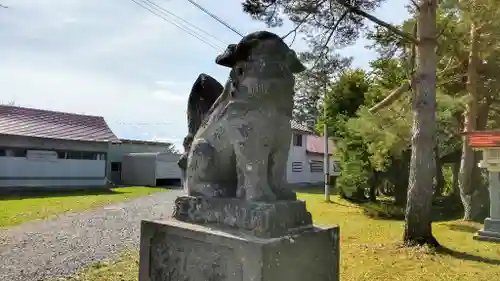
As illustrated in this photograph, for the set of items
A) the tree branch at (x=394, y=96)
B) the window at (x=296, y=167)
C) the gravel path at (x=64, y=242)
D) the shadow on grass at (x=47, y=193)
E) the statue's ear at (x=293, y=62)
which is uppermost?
the tree branch at (x=394, y=96)

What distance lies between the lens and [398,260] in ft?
21.2

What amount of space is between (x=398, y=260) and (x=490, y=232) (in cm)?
326

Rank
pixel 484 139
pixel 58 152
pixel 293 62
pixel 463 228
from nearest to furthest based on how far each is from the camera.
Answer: pixel 293 62
pixel 484 139
pixel 463 228
pixel 58 152

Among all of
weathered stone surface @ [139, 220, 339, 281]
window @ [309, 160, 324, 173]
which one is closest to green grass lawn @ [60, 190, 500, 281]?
weathered stone surface @ [139, 220, 339, 281]

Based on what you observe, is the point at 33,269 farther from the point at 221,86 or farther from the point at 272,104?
the point at 272,104

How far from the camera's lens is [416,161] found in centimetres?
726

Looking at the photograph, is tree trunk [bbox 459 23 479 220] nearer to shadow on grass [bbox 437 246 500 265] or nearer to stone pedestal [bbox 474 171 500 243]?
stone pedestal [bbox 474 171 500 243]

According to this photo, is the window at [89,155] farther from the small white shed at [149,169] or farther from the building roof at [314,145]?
the building roof at [314,145]

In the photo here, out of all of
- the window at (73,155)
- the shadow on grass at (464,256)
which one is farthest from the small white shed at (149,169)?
the shadow on grass at (464,256)

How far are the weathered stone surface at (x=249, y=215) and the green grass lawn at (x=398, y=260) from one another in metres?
2.79

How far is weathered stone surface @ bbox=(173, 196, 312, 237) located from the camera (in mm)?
2447

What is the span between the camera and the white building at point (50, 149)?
18.2 m

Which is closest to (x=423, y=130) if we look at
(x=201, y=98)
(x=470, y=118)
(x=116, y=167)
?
(x=470, y=118)

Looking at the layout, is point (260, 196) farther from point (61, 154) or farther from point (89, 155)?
point (89, 155)
